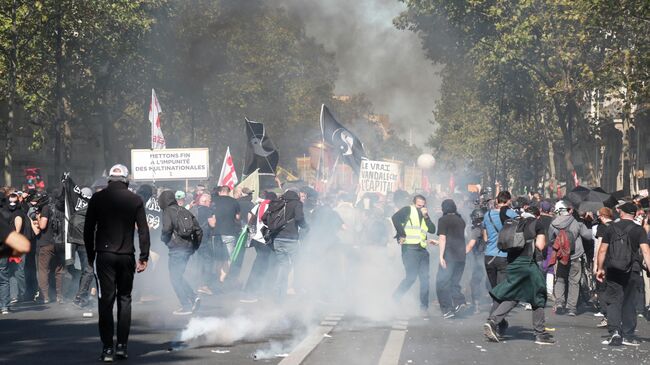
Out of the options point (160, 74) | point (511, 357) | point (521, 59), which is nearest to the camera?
point (511, 357)

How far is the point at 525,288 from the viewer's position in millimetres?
12164

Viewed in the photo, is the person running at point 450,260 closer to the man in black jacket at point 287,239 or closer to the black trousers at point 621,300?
the man in black jacket at point 287,239

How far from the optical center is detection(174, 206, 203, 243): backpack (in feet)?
46.1

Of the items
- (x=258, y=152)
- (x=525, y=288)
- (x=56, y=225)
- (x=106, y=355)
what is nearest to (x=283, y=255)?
(x=56, y=225)

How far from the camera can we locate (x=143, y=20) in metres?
42.3

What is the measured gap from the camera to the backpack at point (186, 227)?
1405cm

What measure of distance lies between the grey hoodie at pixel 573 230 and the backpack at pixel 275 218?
3760mm

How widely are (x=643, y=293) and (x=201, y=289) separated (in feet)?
22.0

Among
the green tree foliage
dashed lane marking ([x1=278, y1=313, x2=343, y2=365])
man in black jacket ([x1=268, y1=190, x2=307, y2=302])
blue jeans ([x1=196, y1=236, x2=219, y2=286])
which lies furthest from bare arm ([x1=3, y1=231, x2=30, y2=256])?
the green tree foliage

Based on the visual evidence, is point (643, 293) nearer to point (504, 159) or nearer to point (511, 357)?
point (511, 357)

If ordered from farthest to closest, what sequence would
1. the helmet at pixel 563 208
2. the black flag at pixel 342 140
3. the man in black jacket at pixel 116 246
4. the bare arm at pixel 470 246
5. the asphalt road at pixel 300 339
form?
the black flag at pixel 342 140, the helmet at pixel 563 208, the bare arm at pixel 470 246, the asphalt road at pixel 300 339, the man in black jacket at pixel 116 246

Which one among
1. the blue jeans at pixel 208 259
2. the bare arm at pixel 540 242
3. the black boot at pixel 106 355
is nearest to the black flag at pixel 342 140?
the blue jeans at pixel 208 259

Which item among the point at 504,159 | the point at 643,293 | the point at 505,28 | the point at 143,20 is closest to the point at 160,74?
the point at 143,20

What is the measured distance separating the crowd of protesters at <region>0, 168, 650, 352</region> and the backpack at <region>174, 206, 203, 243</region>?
1 cm
